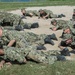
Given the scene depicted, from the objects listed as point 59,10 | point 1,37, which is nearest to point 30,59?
point 1,37

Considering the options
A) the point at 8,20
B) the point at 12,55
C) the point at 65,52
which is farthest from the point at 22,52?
the point at 8,20

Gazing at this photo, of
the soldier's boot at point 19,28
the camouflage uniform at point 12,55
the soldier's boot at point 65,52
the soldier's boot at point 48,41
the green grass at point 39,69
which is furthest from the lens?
the soldier's boot at point 19,28

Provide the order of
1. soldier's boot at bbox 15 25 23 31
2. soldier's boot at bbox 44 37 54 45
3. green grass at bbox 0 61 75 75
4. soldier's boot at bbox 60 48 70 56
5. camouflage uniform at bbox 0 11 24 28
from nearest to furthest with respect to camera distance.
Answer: green grass at bbox 0 61 75 75 < soldier's boot at bbox 60 48 70 56 < soldier's boot at bbox 44 37 54 45 < soldier's boot at bbox 15 25 23 31 < camouflage uniform at bbox 0 11 24 28

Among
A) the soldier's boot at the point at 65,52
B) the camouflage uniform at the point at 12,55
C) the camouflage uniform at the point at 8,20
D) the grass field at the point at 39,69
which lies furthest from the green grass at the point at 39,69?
the camouflage uniform at the point at 8,20

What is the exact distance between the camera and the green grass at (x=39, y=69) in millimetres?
11156

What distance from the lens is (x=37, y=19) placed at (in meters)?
21.4

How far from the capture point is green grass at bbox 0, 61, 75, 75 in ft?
36.6

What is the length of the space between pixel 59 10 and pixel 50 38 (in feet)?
33.3

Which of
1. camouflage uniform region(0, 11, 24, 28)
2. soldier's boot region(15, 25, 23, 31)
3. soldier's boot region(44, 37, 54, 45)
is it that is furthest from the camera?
camouflage uniform region(0, 11, 24, 28)

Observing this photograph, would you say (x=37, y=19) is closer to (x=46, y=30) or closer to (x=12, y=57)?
(x=46, y=30)

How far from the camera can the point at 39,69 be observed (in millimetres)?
11336

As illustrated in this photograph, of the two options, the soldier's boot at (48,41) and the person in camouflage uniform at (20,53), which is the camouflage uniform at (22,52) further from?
the soldier's boot at (48,41)

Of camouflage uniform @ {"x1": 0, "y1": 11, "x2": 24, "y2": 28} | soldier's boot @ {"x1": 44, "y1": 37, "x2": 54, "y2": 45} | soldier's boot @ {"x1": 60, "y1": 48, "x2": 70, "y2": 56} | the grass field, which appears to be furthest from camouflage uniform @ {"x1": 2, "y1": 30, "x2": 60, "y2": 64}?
camouflage uniform @ {"x1": 0, "y1": 11, "x2": 24, "y2": 28}

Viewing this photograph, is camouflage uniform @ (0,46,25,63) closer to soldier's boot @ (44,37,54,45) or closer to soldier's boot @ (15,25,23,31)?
soldier's boot @ (44,37,54,45)
